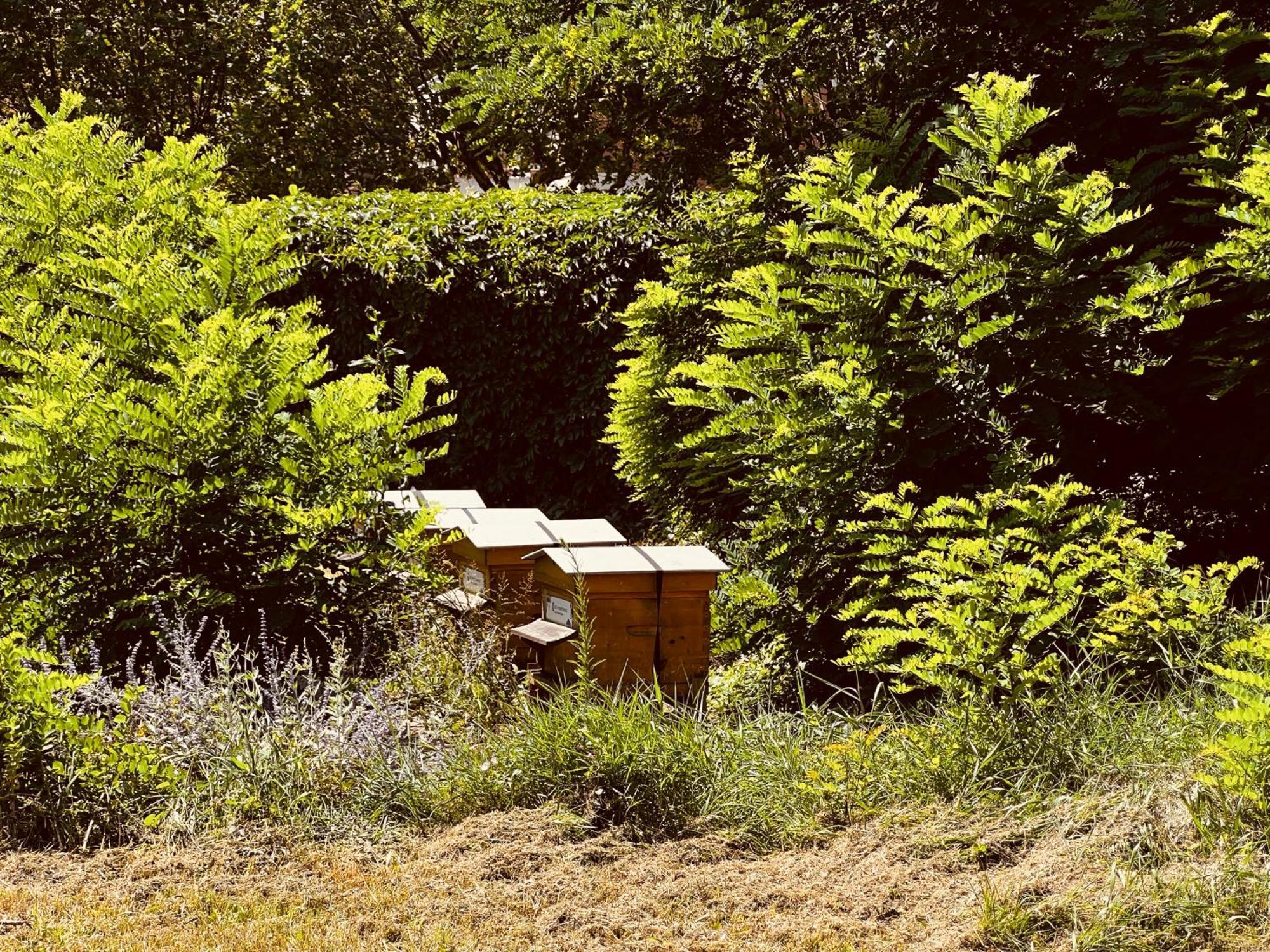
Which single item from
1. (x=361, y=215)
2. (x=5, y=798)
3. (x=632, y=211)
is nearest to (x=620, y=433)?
(x=632, y=211)

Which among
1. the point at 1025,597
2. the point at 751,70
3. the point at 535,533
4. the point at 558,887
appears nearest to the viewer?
the point at 558,887

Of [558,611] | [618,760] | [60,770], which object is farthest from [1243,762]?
[60,770]

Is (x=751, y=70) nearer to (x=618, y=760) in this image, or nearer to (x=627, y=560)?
(x=627, y=560)

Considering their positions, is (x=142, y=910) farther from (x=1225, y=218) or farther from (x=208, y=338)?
(x=1225, y=218)

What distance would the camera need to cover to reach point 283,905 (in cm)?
348

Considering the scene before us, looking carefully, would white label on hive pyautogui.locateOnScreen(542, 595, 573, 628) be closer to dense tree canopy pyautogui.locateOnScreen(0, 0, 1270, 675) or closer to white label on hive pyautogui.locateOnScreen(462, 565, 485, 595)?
white label on hive pyautogui.locateOnScreen(462, 565, 485, 595)

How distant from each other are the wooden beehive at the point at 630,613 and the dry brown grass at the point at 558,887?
1.05m

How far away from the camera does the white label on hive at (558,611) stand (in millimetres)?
4930

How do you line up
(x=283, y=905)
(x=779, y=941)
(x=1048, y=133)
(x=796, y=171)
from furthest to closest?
(x=796, y=171)
(x=1048, y=133)
(x=283, y=905)
(x=779, y=941)

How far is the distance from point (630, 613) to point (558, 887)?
1.49 meters

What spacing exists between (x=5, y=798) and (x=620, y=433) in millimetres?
4048

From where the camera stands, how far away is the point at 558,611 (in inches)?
197

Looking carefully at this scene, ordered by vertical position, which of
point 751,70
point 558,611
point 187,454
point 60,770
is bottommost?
point 60,770

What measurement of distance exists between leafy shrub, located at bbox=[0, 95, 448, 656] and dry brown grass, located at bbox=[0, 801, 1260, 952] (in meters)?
1.26
